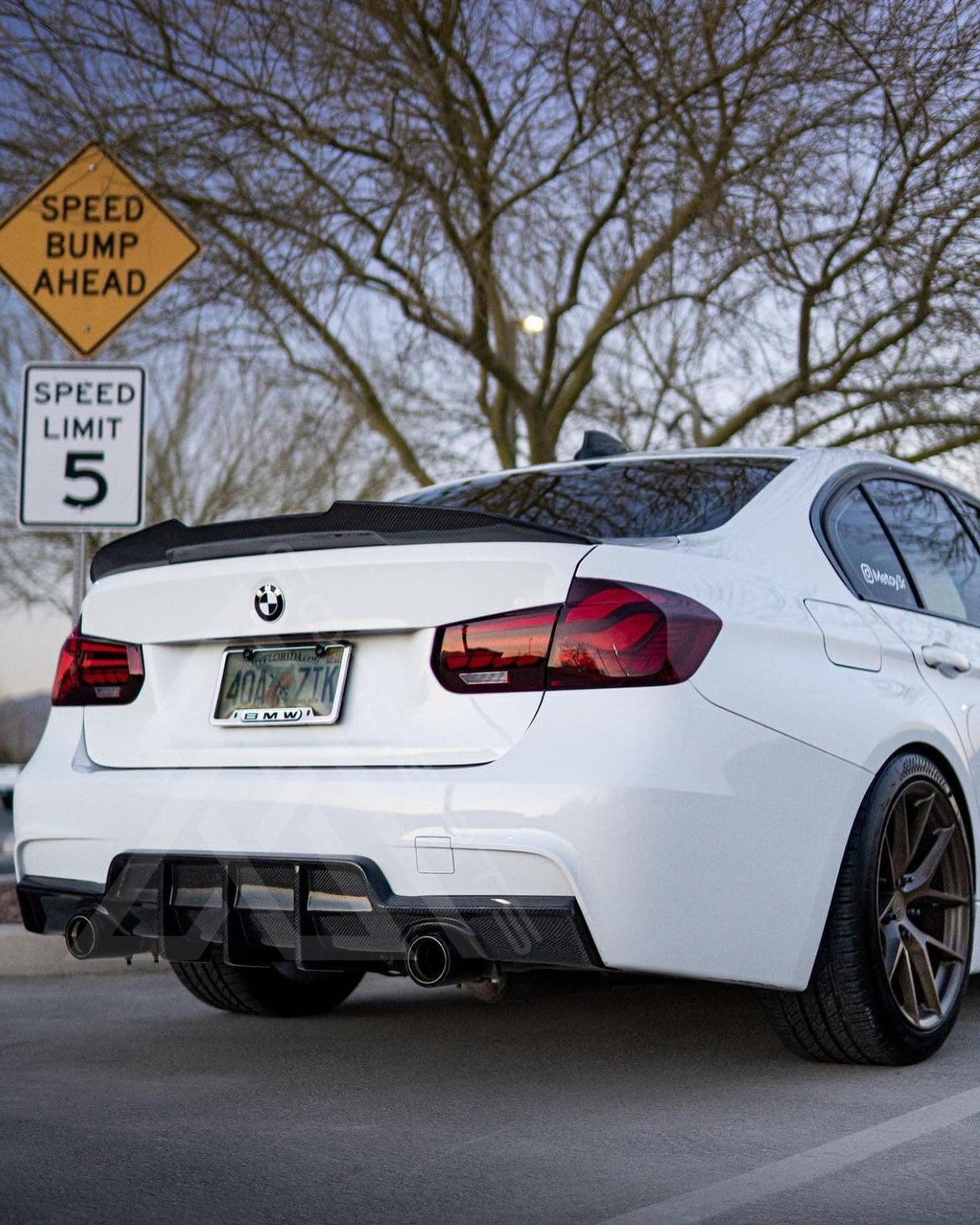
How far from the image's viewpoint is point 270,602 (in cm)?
402

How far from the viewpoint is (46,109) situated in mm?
11227

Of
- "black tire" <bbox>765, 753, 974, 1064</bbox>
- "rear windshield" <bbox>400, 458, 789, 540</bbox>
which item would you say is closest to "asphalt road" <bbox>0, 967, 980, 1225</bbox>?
"black tire" <bbox>765, 753, 974, 1064</bbox>

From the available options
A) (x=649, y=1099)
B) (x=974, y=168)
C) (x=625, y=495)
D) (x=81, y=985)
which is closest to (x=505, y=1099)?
(x=649, y=1099)

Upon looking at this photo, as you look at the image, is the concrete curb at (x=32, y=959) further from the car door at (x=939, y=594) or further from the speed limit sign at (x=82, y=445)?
the car door at (x=939, y=594)

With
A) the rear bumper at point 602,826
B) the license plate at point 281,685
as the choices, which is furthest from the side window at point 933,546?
the license plate at point 281,685

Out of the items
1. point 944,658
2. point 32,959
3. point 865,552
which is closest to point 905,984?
point 944,658

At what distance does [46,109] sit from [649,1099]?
8.94 m

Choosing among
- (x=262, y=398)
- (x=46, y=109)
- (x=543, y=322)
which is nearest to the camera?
(x=46, y=109)

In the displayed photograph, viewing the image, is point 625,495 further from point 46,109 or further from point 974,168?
point 46,109

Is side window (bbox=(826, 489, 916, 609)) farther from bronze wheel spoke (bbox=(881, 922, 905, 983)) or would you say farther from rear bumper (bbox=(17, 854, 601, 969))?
rear bumper (bbox=(17, 854, 601, 969))

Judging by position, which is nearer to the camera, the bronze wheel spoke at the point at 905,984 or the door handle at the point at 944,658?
the bronze wheel spoke at the point at 905,984

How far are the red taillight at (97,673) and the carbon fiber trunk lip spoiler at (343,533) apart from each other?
223mm

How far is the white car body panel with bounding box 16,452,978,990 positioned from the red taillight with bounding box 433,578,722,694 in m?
0.03

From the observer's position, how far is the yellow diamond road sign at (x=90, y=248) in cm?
778
